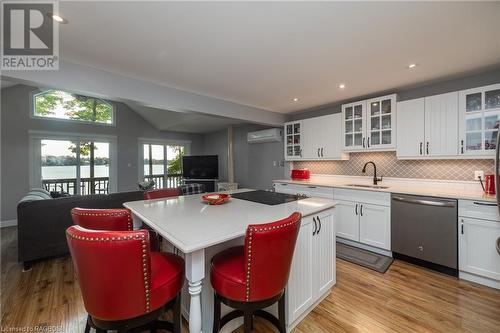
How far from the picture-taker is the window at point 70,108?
534 cm

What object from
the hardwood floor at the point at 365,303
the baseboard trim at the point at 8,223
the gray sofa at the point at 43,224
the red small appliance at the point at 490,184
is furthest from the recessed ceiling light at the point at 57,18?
the baseboard trim at the point at 8,223

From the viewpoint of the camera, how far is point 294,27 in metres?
1.73

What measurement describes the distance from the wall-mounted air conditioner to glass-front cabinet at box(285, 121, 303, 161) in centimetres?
27

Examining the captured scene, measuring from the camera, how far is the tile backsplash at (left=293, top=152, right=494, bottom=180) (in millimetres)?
2727

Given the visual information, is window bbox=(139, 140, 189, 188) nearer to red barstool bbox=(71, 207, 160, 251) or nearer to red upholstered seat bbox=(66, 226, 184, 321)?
red barstool bbox=(71, 207, 160, 251)

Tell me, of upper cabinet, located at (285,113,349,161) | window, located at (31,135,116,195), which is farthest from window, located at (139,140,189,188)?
upper cabinet, located at (285,113,349,161)

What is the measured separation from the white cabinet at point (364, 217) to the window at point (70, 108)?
6649 millimetres

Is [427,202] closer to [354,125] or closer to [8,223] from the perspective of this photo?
[354,125]

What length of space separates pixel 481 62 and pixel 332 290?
3.00m

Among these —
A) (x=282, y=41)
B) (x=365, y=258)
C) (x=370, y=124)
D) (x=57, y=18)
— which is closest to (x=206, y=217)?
(x=282, y=41)

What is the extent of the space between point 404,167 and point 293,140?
202 centimetres

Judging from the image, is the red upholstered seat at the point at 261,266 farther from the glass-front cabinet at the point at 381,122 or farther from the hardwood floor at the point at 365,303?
the glass-front cabinet at the point at 381,122

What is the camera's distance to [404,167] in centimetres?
327

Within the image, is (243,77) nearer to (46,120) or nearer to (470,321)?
(470,321)
